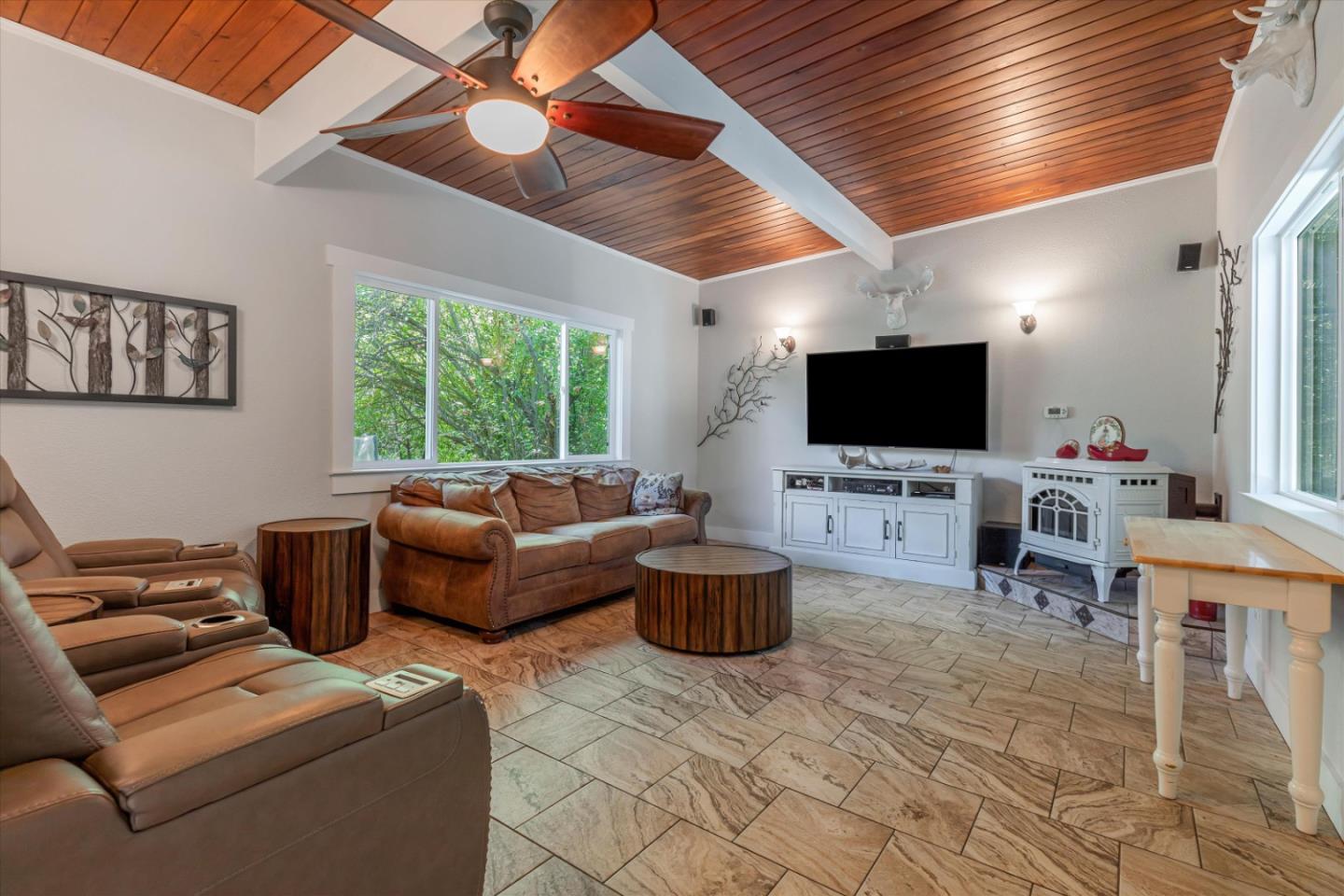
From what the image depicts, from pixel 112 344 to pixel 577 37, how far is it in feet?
8.32

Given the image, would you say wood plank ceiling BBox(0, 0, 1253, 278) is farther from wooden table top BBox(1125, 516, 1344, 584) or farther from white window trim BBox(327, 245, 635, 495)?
wooden table top BBox(1125, 516, 1344, 584)

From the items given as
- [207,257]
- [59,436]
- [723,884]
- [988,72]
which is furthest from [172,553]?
[988,72]

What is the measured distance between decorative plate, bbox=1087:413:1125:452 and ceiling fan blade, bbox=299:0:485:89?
162 inches

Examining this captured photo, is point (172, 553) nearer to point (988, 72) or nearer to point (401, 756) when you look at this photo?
point (401, 756)

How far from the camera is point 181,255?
2.98m

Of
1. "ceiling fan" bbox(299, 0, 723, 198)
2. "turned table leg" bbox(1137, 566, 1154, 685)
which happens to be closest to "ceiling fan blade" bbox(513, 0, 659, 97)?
"ceiling fan" bbox(299, 0, 723, 198)

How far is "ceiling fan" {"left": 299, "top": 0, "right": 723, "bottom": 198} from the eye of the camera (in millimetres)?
1716

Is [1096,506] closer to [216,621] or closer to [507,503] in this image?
[507,503]

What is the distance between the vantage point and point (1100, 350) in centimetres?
433

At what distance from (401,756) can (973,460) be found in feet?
15.4

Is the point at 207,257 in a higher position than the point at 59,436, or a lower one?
higher

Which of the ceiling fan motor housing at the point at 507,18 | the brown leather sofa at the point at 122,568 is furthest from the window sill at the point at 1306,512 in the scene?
the brown leather sofa at the point at 122,568

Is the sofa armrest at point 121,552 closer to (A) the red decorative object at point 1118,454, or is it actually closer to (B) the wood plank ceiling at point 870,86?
(B) the wood plank ceiling at point 870,86

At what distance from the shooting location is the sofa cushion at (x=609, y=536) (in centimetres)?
388
